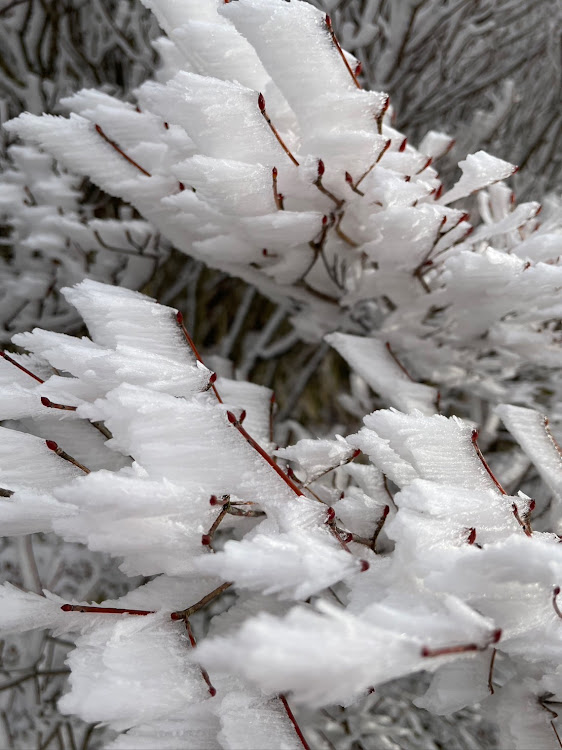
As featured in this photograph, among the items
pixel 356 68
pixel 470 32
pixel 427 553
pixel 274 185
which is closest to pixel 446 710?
pixel 427 553

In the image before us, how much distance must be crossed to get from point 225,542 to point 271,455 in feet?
0.87

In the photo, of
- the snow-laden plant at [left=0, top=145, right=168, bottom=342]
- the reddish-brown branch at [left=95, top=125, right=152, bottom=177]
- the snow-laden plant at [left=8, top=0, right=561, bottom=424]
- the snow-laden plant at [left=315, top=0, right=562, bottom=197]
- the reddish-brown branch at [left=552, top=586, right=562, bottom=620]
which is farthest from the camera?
the snow-laden plant at [left=315, top=0, right=562, bottom=197]

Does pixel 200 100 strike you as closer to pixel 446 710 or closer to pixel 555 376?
pixel 446 710

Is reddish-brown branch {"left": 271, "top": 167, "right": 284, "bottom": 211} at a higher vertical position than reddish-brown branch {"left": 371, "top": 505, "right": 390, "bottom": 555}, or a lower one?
higher

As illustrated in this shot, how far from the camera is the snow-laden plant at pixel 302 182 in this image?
0.81 metres

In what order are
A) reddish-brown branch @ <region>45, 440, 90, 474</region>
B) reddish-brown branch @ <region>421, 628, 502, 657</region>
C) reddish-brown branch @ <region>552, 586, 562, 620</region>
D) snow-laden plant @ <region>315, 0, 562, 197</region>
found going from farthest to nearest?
snow-laden plant @ <region>315, 0, 562, 197</region> → reddish-brown branch @ <region>45, 440, 90, 474</region> → reddish-brown branch @ <region>552, 586, 562, 620</region> → reddish-brown branch @ <region>421, 628, 502, 657</region>

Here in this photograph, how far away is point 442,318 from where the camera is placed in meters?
1.23

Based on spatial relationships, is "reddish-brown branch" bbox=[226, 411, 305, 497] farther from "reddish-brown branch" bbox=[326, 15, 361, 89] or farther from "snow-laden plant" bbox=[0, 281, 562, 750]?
"reddish-brown branch" bbox=[326, 15, 361, 89]

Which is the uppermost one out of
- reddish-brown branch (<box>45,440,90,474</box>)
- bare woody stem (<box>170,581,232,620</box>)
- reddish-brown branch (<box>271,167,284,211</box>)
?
reddish-brown branch (<box>271,167,284,211</box>)

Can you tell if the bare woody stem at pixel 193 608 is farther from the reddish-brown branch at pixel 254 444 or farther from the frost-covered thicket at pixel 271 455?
the reddish-brown branch at pixel 254 444

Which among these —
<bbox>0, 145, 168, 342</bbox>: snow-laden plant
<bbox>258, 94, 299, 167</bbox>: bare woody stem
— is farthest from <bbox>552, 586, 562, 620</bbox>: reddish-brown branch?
<bbox>0, 145, 168, 342</bbox>: snow-laden plant

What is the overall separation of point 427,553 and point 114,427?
334mm

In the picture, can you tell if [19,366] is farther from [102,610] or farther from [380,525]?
[380,525]

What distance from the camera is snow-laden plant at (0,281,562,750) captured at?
53cm
